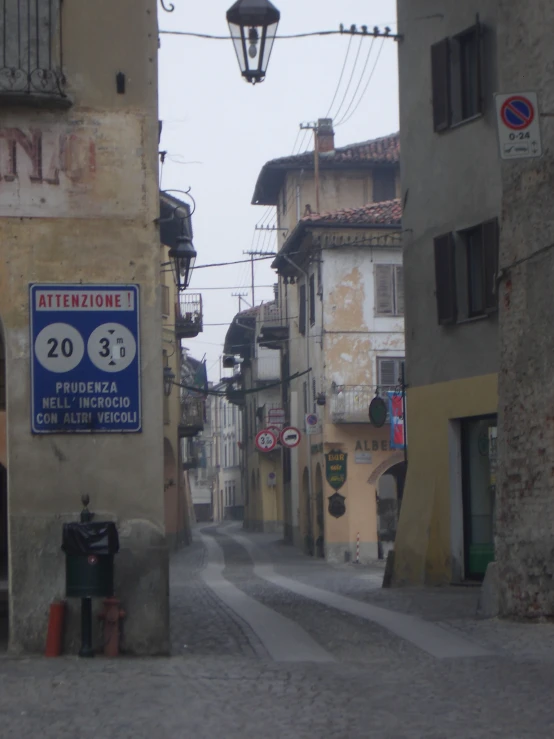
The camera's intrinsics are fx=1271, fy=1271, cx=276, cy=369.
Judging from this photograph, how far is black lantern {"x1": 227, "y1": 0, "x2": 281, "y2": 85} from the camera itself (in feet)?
40.1

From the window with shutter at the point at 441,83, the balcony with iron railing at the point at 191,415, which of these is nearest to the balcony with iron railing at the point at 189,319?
the balcony with iron railing at the point at 191,415

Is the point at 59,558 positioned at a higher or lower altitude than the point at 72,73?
lower

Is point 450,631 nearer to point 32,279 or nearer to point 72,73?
point 32,279

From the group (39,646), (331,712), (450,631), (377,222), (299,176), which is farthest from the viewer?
(299,176)

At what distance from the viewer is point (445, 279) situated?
20.2 meters

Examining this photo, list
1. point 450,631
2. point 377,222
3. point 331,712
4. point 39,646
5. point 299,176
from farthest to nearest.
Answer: point 299,176 → point 377,222 → point 450,631 → point 39,646 → point 331,712

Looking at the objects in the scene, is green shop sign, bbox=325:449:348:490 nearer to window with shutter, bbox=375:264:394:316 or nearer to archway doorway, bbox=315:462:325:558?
archway doorway, bbox=315:462:325:558

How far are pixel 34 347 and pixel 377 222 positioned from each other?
28.1m

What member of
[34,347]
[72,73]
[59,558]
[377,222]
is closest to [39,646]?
[59,558]

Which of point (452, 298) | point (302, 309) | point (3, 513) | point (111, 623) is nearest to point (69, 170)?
point (111, 623)

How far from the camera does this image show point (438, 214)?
68.6 feet

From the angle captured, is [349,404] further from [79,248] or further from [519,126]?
[79,248]

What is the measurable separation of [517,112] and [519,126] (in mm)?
144

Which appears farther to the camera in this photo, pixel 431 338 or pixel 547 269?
pixel 431 338
